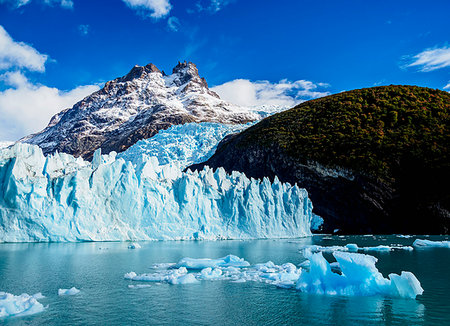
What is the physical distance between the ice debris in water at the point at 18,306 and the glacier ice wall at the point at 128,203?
13.6 meters

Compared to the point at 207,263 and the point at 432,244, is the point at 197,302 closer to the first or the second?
the point at 207,263

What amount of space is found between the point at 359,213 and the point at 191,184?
18604 millimetres

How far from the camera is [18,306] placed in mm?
7805

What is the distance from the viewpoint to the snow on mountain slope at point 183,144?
55.8 m

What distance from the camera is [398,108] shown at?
147 feet

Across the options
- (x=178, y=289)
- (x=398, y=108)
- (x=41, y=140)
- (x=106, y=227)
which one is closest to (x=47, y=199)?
(x=106, y=227)

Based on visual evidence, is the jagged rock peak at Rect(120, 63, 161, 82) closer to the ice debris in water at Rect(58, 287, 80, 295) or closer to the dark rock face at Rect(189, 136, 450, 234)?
the dark rock face at Rect(189, 136, 450, 234)

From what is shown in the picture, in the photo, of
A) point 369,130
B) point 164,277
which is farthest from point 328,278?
point 369,130

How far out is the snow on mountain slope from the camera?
183 feet

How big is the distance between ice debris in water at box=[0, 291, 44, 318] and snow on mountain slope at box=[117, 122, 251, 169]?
45593 millimetres

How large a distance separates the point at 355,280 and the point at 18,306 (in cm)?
802

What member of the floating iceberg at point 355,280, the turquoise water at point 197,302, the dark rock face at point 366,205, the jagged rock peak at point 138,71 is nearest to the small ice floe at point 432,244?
Answer: the turquoise water at point 197,302

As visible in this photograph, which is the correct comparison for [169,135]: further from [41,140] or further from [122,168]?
[41,140]

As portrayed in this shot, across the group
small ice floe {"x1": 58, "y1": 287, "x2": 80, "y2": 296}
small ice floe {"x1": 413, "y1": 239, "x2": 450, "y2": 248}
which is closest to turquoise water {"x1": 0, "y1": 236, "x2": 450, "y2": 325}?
small ice floe {"x1": 58, "y1": 287, "x2": 80, "y2": 296}
